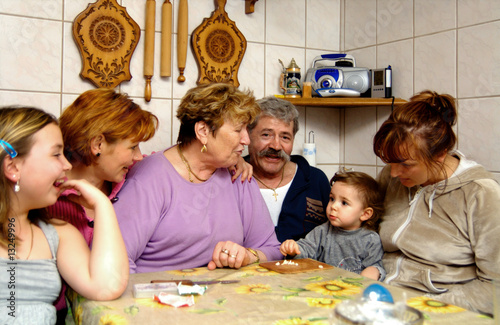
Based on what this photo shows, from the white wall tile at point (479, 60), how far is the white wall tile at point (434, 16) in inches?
3.4

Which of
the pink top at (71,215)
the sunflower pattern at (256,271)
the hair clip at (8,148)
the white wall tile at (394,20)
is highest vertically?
the white wall tile at (394,20)

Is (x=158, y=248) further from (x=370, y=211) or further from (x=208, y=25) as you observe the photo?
(x=208, y=25)

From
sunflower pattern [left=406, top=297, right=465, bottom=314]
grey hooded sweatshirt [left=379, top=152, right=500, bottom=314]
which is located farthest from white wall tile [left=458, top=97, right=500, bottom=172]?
sunflower pattern [left=406, top=297, right=465, bottom=314]

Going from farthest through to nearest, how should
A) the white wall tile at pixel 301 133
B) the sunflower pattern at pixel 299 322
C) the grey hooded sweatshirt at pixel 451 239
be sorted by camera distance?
1. the white wall tile at pixel 301 133
2. the grey hooded sweatshirt at pixel 451 239
3. the sunflower pattern at pixel 299 322

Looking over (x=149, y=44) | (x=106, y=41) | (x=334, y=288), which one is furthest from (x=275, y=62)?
(x=334, y=288)

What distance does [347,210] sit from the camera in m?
1.72

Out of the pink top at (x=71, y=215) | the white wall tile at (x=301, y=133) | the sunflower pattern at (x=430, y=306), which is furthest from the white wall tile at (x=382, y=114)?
the pink top at (x=71, y=215)

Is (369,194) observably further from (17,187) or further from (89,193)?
(17,187)

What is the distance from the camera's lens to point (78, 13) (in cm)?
201

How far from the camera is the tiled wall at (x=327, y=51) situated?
1.93 metres

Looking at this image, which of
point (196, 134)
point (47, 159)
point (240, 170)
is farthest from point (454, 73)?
point (47, 159)

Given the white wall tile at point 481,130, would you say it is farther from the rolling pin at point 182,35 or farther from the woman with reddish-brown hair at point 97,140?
the woman with reddish-brown hair at point 97,140

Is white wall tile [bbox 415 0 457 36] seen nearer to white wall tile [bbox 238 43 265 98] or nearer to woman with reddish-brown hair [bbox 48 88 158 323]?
white wall tile [bbox 238 43 265 98]

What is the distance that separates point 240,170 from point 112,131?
1.62 feet
